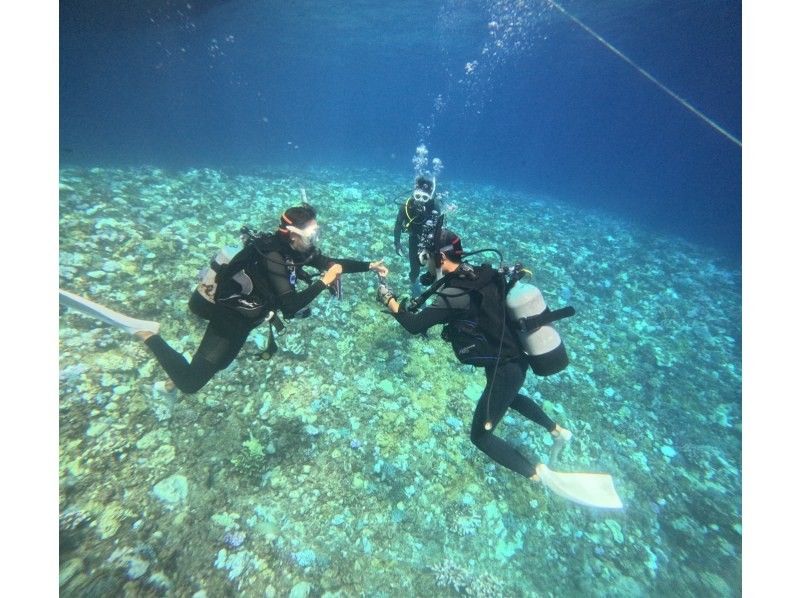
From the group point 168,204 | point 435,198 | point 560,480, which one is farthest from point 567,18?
point 560,480

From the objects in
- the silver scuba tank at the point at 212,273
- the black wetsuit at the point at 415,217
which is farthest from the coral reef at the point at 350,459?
the silver scuba tank at the point at 212,273

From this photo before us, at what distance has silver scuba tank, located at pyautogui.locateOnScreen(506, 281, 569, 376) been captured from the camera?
423cm

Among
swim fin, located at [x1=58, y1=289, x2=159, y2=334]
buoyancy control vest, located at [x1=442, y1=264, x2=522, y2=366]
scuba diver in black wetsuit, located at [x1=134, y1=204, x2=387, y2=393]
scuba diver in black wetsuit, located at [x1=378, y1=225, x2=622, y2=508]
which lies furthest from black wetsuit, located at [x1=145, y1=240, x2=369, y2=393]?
buoyancy control vest, located at [x1=442, y1=264, x2=522, y2=366]

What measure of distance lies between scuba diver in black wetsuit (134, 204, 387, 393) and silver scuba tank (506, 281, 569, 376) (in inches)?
107

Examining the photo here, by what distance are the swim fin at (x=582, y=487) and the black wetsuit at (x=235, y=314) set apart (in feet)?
14.2

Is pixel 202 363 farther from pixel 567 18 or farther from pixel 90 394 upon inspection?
pixel 567 18

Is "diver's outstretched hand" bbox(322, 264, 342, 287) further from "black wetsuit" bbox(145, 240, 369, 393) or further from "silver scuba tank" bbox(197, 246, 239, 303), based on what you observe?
"silver scuba tank" bbox(197, 246, 239, 303)

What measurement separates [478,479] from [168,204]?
12661mm

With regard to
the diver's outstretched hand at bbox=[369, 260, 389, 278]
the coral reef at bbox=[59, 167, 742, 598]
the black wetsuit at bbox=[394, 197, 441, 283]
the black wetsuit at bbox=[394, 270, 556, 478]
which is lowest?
the coral reef at bbox=[59, 167, 742, 598]

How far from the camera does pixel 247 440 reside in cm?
523

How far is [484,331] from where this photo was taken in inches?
172

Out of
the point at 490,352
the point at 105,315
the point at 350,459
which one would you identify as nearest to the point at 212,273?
the point at 105,315

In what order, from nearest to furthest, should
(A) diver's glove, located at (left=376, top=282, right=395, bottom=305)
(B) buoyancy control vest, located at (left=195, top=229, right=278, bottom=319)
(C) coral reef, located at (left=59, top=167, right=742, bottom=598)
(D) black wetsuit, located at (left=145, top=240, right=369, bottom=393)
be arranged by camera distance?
(C) coral reef, located at (left=59, top=167, right=742, bottom=598), (B) buoyancy control vest, located at (left=195, top=229, right=278, bottom=319), (D) black wetsuit, located at (left=145, top=240, right=369, bottom=393), (A) diver's glove, located at (left=376, top=282, right=395, bottom=305)

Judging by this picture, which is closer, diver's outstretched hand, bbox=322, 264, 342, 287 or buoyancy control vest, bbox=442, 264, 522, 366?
buoyancy control vest, bbox=442, 264, 522, 366
